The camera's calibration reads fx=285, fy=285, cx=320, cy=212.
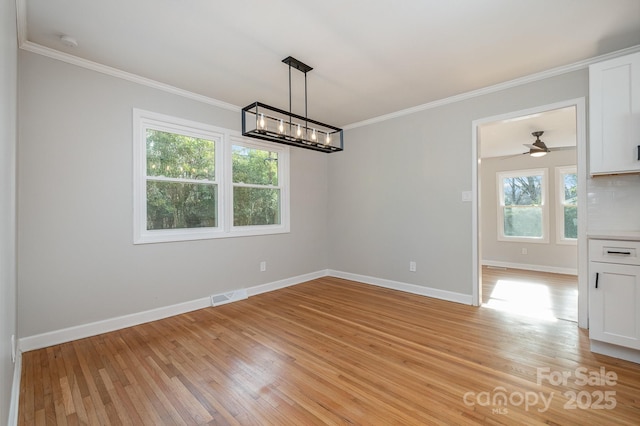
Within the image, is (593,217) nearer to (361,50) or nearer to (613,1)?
(613,1)

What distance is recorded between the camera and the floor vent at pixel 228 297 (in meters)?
3.57

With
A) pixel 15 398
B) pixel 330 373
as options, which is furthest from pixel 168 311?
pixel 330 373

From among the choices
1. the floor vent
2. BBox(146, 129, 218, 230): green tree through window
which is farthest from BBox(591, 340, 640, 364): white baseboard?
BBox(146, 129, 218, 230): green tree through window

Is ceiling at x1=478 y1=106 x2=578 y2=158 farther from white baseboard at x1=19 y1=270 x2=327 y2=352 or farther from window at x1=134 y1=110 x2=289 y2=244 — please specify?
white baseboard at x1=19 y1=270 x2=327 y2=352

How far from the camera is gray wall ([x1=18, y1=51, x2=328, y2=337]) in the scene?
245cm

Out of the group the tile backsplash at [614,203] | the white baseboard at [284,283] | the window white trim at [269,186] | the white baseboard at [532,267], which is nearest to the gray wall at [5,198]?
the window white trim at [269,186]

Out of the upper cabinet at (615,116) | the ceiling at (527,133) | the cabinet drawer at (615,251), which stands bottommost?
the cabinet drawer at (615,251)

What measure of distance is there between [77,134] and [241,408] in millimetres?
2794

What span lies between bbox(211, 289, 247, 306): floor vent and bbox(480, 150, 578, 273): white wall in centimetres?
419

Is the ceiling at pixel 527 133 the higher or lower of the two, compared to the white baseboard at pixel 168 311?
higher

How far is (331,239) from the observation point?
519 centimetres

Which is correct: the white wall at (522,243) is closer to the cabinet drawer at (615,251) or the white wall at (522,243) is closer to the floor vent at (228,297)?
the cabinet drawer at (615,251)

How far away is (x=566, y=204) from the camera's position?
18.7 ft

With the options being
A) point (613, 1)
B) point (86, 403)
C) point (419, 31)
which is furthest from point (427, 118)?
point (86, 403)
